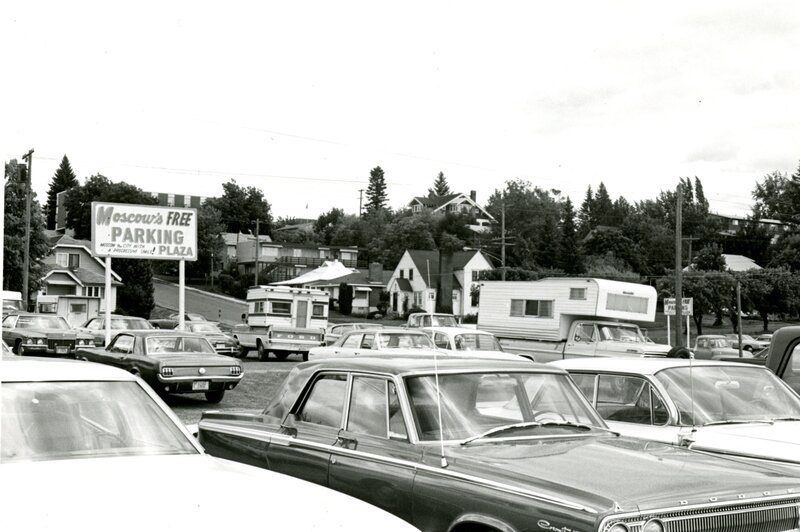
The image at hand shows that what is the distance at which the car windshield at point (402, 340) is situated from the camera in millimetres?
21812

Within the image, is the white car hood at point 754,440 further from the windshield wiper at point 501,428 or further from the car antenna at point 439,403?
the car antenna at point 439,403

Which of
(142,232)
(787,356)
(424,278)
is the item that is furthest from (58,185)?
(787,356)

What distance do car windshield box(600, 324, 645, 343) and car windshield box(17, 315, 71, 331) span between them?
16.9 meters

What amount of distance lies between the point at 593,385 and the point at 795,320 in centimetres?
7725

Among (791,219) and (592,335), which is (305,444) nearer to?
(592,335)

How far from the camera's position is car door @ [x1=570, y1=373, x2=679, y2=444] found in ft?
23.4

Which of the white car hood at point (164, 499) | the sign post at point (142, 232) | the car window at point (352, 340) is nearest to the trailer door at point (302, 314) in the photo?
the sign post at point (142, 232)

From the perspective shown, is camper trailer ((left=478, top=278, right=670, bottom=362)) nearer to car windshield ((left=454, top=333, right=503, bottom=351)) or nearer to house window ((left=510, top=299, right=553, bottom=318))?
house window ((left=510, top=299, right=553, bottom=318))

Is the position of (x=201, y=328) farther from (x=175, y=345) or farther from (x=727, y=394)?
(x=727, y=394)

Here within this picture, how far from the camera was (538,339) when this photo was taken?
27500 millimetres

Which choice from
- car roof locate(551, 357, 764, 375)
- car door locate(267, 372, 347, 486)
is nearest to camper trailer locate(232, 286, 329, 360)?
car roof locate(551, 357, 764, 375)

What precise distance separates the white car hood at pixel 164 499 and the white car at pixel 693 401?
11.1ft

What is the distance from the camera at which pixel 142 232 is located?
26328 mm

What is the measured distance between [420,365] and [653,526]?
201 cm
